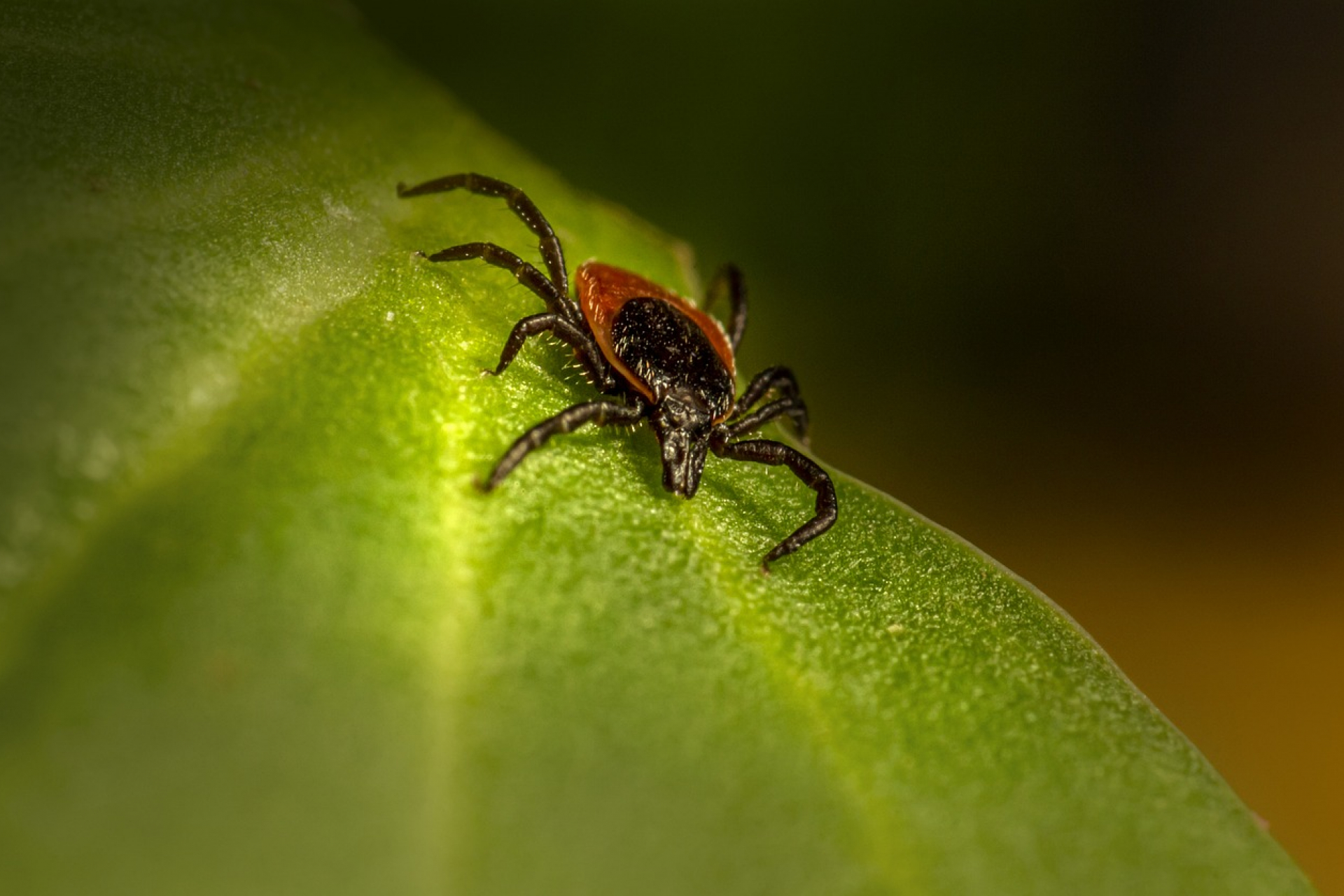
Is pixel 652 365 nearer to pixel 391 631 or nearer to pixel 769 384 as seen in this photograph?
pixel 769 384

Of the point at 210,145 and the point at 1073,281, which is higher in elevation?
the point at 1073,281

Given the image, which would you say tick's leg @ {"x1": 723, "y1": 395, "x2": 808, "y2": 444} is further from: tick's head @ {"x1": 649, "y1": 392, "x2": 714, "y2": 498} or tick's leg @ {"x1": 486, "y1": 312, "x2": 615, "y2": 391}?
tick's leg @ {"x1": 486, "y1": 312, "x2": 615, "y2": 391}

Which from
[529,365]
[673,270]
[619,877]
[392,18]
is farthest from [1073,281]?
[619,877]

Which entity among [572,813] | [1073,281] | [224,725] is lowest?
[224,725]

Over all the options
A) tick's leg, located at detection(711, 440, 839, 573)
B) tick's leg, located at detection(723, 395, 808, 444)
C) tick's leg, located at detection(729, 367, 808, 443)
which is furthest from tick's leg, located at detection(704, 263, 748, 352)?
tick's leg, located at detection(711, 440, 839, 573)

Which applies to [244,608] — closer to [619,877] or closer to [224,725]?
[224,725]
